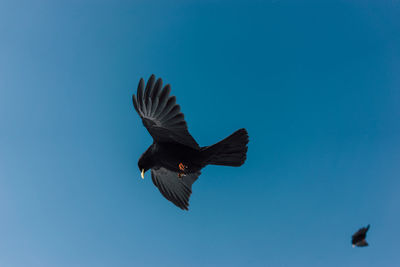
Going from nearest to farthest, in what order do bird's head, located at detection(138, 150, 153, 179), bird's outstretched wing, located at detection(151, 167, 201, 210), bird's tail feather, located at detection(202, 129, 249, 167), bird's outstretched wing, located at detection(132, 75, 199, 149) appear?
1. bird's outstretched wing, located at detection(132, 75, 199, 149)
2. bird's tail feather, located at detection(202, 129, 249, 167)
3. bird's head, located at detection(138, 150, 153, 179)
4. bird's outstretched wing, located at detection(151, 167, 201, 210)

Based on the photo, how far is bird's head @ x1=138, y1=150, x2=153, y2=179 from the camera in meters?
7.20

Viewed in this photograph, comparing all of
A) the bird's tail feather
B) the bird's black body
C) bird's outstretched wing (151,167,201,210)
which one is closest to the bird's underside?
the bird's tail feather

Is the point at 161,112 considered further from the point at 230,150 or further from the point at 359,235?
the point at 359,235

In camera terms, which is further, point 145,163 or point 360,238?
point 145,163

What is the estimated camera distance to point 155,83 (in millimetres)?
5859

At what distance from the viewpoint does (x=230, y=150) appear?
664 centimetres

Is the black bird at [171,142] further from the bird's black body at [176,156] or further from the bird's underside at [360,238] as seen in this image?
the bird's underside at [360,238]

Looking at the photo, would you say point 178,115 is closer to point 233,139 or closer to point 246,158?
point 233,139

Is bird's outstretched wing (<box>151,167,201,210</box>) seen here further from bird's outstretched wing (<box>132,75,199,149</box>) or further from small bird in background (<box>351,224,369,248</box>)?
small bird in background (<box>351,224,369,248</box>)

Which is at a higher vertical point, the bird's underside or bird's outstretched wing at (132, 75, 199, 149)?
bird's outstretched wing at (132, 75, 199, 149)

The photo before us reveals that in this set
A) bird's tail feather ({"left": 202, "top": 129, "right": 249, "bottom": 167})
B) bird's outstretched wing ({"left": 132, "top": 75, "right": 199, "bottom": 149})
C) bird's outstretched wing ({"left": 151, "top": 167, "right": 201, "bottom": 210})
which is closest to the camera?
bird's outstretched wing ({"left": 132, "top": 75, "right": 199, "bottom": 149})

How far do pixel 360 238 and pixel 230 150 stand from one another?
8.94 feet

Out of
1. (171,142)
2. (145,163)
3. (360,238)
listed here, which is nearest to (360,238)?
(360,238)

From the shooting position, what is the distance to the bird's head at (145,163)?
7.20 meters
